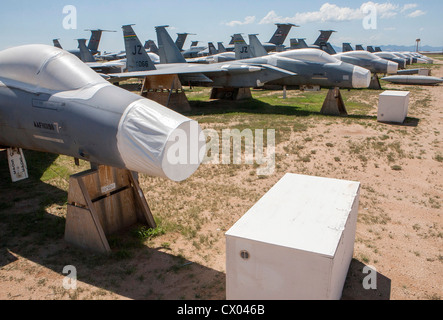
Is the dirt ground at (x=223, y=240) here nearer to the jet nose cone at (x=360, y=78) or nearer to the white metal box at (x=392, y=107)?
the white metal box at (x=392, y=107)

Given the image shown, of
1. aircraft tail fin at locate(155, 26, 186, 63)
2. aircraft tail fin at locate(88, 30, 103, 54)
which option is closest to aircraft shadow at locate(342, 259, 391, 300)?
aircraft tail fin at locate(155, 26, 186, 63)

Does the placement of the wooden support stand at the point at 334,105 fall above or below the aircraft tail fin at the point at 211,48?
below

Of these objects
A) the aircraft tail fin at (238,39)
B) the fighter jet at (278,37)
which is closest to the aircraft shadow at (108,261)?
the aircraft tail fin at (238,39)

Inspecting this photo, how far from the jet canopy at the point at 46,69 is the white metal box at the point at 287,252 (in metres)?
3.50

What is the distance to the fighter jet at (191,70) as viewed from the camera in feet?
58.7

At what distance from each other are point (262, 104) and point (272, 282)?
57.2 ft

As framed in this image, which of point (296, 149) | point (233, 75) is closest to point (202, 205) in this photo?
point (296, 149)

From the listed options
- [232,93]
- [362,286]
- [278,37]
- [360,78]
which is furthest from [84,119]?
[278,37]

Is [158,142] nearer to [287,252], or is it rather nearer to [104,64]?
[287,252]

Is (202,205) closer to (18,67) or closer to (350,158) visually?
(18,67)

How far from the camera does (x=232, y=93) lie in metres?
22.5

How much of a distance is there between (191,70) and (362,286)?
15.5 m

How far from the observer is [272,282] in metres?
3.54
